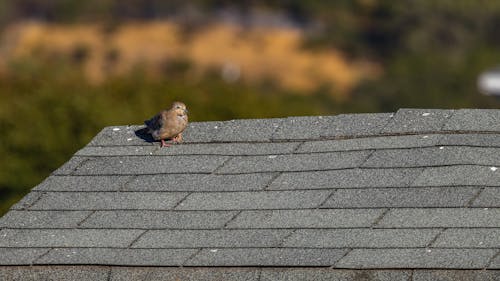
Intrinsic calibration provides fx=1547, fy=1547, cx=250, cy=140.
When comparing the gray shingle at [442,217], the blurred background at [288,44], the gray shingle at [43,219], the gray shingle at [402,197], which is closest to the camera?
the gray shingle at [442,217]

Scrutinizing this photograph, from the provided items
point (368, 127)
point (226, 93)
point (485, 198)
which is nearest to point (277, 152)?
point (368, 127)

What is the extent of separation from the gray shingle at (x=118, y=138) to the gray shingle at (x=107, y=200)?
80 centimetres

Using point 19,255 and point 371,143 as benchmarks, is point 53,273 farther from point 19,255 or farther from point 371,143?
point 371,143

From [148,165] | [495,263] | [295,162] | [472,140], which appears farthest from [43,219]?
[495,263]

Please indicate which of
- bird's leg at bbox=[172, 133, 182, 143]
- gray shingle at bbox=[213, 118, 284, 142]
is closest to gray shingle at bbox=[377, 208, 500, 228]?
gray shingle at bbox=[213, 118, 284, 142]

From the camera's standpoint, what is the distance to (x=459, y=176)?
8.98 metres

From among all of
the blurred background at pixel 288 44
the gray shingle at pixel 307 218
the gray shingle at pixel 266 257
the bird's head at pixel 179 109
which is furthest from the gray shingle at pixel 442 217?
the blurred background at pixel 288 44

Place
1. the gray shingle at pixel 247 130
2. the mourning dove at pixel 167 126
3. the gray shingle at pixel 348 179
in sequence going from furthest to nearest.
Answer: the gray shingle at pixel 247 130, the mourning dove at pixel 167 126, the gray shingle at pixel 348 179

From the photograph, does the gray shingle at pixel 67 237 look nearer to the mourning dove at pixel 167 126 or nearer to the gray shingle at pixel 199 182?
the gray shingle at pixel 199 182

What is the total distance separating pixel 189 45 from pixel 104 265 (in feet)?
295

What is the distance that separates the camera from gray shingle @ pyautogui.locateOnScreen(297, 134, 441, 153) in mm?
9609

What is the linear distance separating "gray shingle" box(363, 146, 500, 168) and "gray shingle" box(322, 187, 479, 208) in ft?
1.15

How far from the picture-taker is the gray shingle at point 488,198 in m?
8.55

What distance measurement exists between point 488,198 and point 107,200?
238 centimetres
